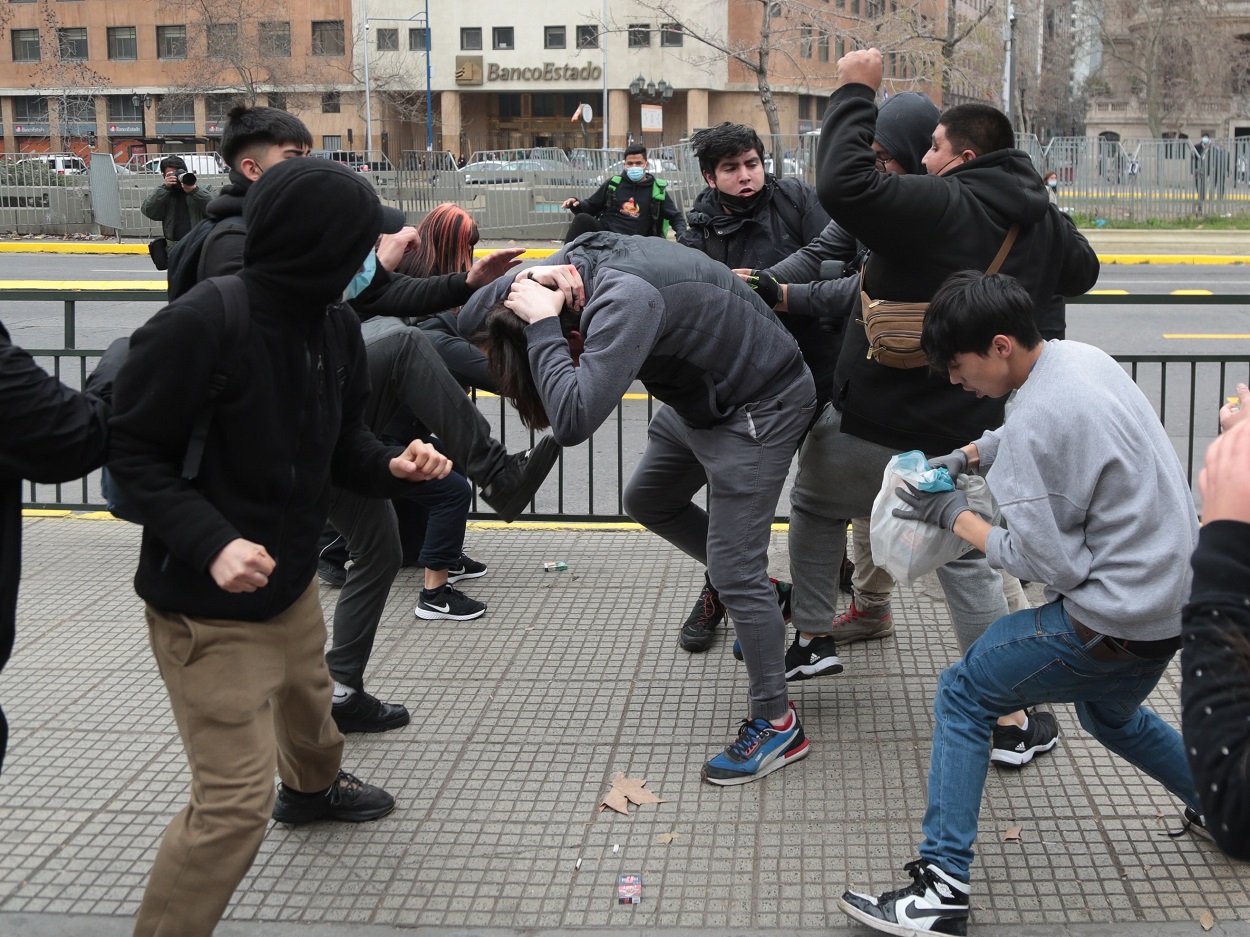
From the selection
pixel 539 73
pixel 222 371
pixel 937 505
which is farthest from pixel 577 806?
pixel 539 73

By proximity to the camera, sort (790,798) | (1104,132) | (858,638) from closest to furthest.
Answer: (790,798), (858,638), (1104,132)

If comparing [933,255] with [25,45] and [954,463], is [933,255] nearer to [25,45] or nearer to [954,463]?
[954,463]

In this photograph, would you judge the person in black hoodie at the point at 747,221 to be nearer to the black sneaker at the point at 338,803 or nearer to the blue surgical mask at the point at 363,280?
the blue surgical mask at the point at 363,280

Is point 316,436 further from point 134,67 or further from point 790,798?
point 134,67

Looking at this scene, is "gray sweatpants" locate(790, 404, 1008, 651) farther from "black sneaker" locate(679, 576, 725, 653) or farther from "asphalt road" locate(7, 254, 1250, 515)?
"asphalt road" locate(7, 254, 1250, 515)

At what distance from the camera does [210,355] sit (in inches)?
114

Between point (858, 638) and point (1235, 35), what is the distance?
5360cm

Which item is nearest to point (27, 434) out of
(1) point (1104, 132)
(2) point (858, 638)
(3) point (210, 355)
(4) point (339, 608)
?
(3) point (210, 355)

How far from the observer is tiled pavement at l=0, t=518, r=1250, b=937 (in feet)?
11.5

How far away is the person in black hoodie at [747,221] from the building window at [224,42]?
43.8m

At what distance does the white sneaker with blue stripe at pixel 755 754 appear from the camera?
4172mm

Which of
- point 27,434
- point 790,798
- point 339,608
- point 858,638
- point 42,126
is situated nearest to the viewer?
point 27,434

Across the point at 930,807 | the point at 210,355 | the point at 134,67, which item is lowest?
the point at 930,807

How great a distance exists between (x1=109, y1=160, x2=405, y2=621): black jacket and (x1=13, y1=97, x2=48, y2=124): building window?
75.9 metres
